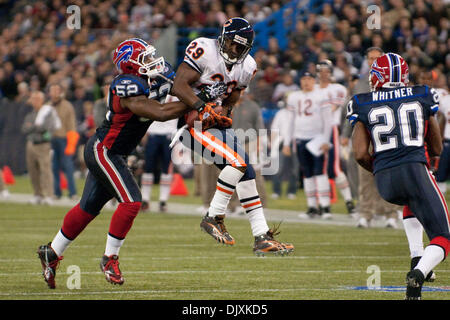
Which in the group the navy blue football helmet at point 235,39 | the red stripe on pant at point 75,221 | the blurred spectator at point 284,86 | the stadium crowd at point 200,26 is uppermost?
the stadium crowd at point 200,26

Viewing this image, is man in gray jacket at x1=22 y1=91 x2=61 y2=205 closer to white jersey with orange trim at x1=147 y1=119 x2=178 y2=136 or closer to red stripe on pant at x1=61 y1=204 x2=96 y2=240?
white jersey with orange trim at x1=147 y1=119 x2=178 y2=136

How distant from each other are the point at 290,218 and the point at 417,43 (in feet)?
21.4

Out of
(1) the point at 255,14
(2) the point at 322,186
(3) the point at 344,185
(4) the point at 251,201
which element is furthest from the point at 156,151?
(1) the point at 255,14

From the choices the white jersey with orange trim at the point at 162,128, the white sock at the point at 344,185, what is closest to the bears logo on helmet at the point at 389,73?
the white sock at the point at 344,185

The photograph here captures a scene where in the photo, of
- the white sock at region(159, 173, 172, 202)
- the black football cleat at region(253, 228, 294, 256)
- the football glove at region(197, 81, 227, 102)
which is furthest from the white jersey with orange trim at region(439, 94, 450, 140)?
the black football cleat at region(253, 228, 294, 256)

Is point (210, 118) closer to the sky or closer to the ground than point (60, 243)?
closer to the sky

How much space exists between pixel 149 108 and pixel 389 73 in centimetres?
188

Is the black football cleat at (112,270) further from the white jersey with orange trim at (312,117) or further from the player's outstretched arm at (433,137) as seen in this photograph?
the white jersey with orange trim at (312,117)

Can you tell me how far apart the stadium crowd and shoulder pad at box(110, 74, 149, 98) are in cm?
655

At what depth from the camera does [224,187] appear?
778cm

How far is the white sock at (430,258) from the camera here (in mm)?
6641

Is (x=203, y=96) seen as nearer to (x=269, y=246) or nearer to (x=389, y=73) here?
(x=269, y=246)

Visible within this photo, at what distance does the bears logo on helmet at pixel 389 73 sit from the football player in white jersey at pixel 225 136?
3.57 feet
